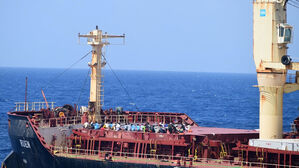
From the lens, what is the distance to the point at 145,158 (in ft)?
141

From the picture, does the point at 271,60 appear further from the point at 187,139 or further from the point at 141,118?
the point at 141,118

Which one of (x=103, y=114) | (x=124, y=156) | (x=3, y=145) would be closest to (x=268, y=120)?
(x=124, y=156)

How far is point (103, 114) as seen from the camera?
173 feet

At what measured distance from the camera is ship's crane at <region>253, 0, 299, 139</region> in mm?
42000

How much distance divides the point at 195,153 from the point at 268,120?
19.8ft

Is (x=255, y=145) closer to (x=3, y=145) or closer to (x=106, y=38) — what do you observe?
(x=106, y=38)

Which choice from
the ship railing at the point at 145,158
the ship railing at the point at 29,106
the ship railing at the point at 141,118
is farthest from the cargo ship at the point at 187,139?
the ship railing at the point at 141,118

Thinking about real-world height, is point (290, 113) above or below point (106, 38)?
below

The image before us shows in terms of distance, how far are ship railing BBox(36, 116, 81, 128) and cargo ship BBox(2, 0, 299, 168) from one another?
9 cm

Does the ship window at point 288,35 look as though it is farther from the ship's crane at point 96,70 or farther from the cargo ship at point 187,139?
the ship's crane at point 96,70

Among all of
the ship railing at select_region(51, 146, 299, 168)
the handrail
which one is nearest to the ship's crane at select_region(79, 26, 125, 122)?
the handrail

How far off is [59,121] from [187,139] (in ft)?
41.9

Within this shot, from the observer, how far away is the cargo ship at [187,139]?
40.9 metres

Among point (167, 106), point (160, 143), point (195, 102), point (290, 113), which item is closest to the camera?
point (160, 143)
